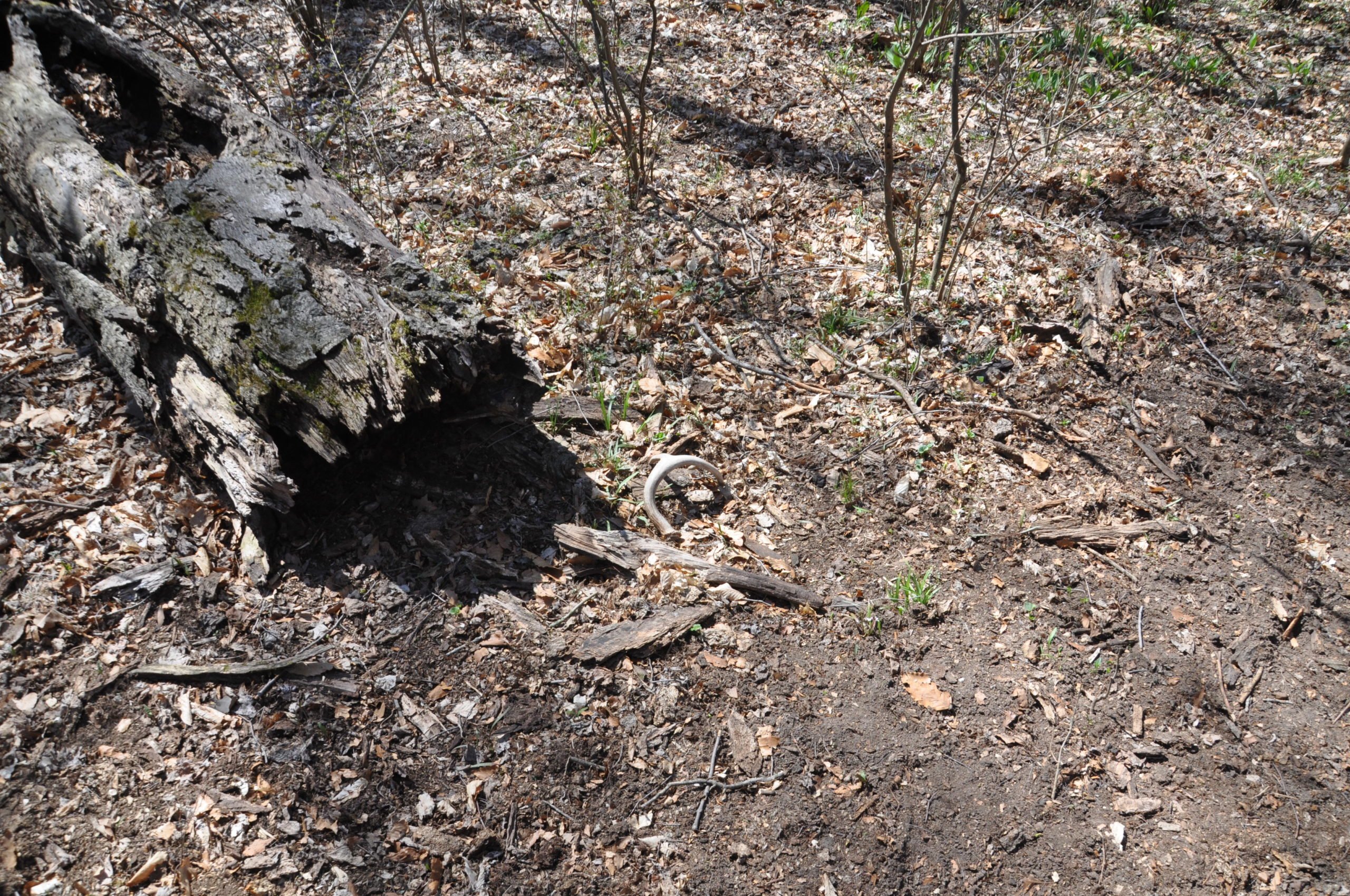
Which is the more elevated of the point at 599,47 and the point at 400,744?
the point at 599,47

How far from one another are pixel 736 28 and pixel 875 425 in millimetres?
4910

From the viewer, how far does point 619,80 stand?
15.7 feet

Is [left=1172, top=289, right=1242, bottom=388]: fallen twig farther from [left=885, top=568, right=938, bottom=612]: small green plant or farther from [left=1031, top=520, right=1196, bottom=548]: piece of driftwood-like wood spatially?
[left=885, top=568, right=938, bottom=612]: small green plant

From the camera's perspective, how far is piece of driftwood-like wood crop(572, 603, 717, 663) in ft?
9.90

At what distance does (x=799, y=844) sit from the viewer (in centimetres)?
261

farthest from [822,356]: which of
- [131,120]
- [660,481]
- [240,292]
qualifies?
[131,120]

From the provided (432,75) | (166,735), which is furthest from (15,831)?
(432,75)

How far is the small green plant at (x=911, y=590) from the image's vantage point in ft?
10.7

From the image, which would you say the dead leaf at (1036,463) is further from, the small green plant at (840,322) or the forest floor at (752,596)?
the small green plant at (840,322)

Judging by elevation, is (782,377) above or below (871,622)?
above

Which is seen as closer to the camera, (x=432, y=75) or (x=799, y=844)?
(x=799, y=844)

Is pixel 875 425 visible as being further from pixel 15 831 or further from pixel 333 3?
pixel 333 3

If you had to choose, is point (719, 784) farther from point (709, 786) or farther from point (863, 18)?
point (863, 18)

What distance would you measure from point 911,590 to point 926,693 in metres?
0.44
